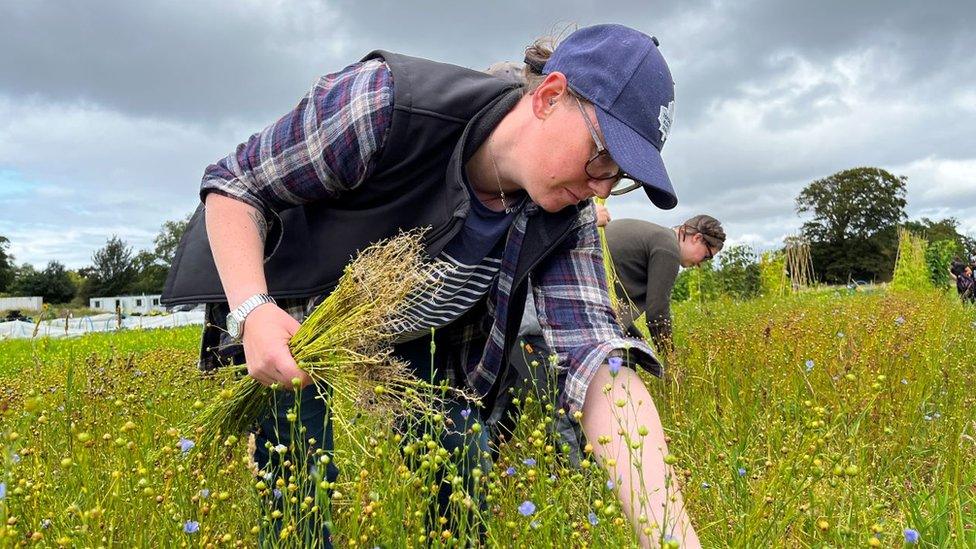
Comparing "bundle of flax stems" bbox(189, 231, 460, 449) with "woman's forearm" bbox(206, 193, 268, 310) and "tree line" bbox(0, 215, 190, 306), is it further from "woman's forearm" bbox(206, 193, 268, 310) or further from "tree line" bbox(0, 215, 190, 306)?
"tree line" bbox(0, 215, 190, 306)

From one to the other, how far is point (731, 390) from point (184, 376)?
2.33m

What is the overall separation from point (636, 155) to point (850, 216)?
199 feet

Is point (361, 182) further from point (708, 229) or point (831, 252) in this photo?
point (831, 252)

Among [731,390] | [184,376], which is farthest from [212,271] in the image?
[731,390]

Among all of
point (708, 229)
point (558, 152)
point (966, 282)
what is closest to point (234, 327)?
point (558, 152)

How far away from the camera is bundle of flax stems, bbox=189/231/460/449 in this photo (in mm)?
1727

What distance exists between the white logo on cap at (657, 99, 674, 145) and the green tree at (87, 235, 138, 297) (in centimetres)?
7925

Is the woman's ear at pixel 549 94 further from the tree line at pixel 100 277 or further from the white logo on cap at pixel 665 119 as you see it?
the tree line at pixel 100 277

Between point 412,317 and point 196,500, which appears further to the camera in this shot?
point 412,317

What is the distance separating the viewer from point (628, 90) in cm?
175

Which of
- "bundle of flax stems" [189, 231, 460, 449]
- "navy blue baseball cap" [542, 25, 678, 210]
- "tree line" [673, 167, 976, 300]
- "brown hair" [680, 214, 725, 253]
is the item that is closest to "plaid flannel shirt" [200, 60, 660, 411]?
"bundle of flax stems" [189, 231, 460, 449]

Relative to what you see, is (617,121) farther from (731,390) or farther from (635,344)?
(731,390)

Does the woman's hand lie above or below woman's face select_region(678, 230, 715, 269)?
below

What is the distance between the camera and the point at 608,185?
1755mm
